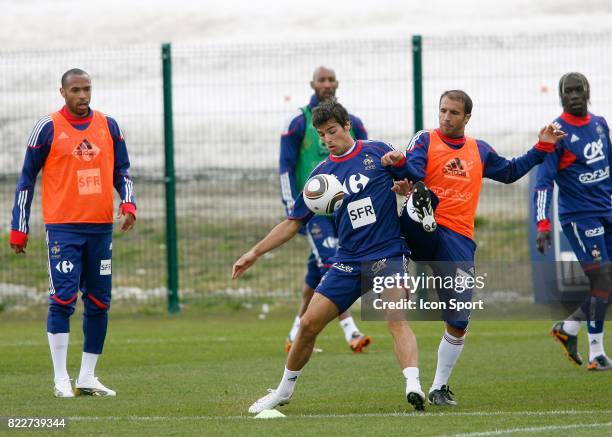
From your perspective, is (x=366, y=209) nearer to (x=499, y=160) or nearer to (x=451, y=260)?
(x=451, y=260)

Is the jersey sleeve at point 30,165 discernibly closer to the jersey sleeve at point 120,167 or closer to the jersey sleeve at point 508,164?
the jersey sleeve at point 120,167

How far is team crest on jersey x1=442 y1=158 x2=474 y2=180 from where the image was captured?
9406mm

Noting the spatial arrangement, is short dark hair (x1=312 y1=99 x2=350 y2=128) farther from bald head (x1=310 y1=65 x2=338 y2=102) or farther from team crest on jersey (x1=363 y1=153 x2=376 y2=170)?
bald head (x1=310 y1=65 x2=338 y2=102)

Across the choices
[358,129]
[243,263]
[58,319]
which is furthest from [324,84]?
[243,263]

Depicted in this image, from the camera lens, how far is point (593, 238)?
37.5ft

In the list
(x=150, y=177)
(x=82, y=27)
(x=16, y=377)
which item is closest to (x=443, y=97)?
(x=16, y=377)

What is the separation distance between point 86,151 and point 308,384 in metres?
2.55

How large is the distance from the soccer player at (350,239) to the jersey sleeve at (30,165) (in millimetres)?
2387

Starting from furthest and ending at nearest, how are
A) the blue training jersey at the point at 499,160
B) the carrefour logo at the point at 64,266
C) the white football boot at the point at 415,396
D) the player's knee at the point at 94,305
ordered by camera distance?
the player's knee at the point at 94,305
the carrefour logo at the point at 64,266
the blue training jersey at the point at 499,160
the white football boot at the point at 415,396

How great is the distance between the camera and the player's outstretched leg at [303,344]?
8.86m

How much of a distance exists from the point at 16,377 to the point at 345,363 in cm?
292

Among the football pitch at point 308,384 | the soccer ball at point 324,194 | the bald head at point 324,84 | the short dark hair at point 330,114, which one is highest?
the bald head at point 324,84

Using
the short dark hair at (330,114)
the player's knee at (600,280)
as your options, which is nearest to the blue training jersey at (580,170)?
Result: the player's knee at (600,280)

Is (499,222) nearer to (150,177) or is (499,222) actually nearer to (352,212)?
(150,177)
